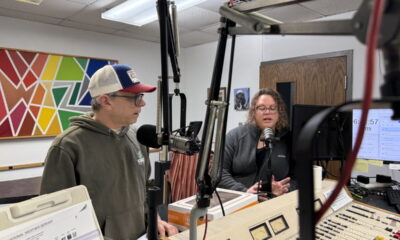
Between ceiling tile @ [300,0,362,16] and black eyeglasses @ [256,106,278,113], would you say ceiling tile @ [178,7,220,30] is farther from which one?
black eyeglasses @ [256,106,278,113]

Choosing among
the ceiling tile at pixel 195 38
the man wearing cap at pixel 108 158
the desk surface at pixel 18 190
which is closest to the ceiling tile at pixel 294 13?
the ceiling tile at pixel 195 38

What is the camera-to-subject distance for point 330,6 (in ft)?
9.79

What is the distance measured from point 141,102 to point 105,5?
190 centimetres

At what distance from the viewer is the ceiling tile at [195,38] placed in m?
4.19

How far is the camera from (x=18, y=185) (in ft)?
8.39

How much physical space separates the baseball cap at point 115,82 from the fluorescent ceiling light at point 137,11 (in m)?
1.42

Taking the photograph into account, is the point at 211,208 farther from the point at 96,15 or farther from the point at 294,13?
the point at 96,15

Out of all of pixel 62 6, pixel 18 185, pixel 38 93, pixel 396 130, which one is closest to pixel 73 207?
pixel 396 130

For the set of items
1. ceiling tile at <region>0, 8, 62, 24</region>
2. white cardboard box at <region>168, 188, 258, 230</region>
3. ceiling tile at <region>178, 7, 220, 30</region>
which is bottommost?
white cardboard box at <region>168, 188, 258, 230</region>

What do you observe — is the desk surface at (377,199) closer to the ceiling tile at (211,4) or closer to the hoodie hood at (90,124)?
the hoodie hood at (90,124)

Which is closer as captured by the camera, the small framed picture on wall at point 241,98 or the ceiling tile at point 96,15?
the ceiling tile at point 96,15

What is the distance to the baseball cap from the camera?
156cm

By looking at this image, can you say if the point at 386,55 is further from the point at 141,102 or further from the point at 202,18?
the point at 202,18

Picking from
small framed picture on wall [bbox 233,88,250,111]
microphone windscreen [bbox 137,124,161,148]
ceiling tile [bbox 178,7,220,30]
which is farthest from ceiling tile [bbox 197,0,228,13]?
microphone windscreen [bbox 137,124,161,148]
